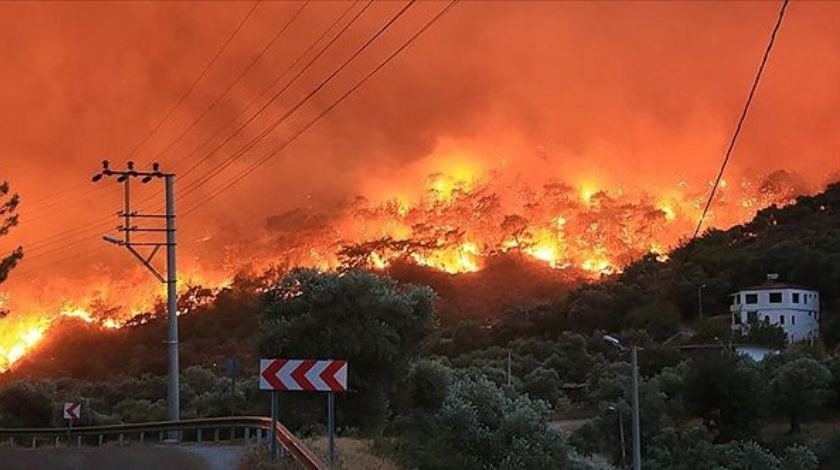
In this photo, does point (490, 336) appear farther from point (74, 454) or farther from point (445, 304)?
point (74, 454)

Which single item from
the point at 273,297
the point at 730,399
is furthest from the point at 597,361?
the point at 273,297

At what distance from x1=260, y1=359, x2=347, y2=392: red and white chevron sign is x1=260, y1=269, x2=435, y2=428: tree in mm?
18245

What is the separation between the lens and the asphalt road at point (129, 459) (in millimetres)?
20281

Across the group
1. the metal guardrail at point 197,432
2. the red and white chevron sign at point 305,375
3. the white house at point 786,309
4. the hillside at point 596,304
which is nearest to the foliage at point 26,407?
the metal guardrail at point 197,432

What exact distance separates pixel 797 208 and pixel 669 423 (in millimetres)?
101259

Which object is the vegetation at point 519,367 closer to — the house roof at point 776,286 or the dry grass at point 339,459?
the dry grass at point 339,459

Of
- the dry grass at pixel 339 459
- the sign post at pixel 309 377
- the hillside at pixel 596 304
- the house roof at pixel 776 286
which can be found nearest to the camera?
the sign post at pixel 309 377

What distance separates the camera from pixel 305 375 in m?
17.3

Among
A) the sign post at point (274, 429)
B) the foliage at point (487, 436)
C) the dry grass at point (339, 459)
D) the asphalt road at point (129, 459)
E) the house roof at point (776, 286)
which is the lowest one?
the foliage at point (487, 436)

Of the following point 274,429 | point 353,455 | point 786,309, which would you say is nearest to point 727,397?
point 353,455

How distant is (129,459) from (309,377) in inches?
276

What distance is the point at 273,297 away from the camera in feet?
130

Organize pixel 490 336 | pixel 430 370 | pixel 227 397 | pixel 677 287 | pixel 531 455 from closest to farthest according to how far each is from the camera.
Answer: pixel 531 455 → pixel 430 370 → pixel 227 397 → pixel 490 336 → pixel 677 287

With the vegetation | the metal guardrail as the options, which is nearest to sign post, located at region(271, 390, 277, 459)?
the metal guardrail
